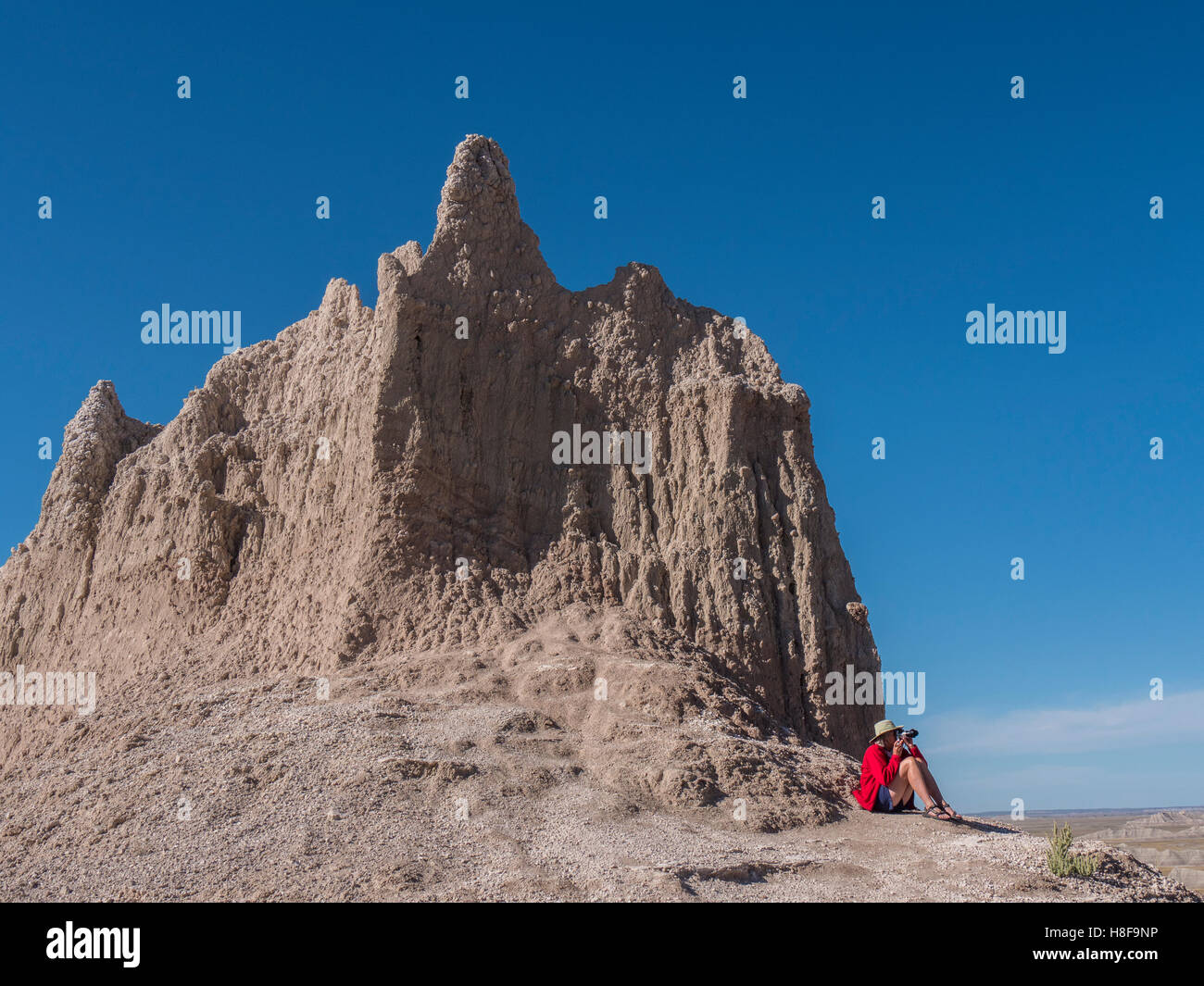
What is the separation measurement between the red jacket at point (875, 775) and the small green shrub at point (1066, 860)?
2629 mm

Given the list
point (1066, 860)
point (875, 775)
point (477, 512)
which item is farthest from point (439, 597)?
point (1066, 860)

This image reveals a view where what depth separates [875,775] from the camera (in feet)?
51.5

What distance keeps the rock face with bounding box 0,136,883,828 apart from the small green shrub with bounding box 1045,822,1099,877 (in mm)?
5470

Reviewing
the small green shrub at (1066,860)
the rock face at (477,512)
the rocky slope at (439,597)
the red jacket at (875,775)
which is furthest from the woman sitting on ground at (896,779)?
the rock face at (477,512)

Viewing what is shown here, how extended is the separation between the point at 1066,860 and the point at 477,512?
1359cm

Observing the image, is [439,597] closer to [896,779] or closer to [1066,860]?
[896,779]

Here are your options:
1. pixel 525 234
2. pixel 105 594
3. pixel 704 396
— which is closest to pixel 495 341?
pixel 525 234

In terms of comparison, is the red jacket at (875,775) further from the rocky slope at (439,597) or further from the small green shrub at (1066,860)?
the small green shrub at (1066,860)

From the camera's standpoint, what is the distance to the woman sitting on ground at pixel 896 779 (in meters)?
14.8

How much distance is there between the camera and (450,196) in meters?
24.7

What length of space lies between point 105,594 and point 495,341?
10.7 metres

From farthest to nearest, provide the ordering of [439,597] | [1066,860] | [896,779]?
[439,597] < [896,779] < [1066,860]

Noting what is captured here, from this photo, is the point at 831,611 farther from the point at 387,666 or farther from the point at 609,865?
the point at 609,865

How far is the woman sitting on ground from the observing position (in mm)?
14789
